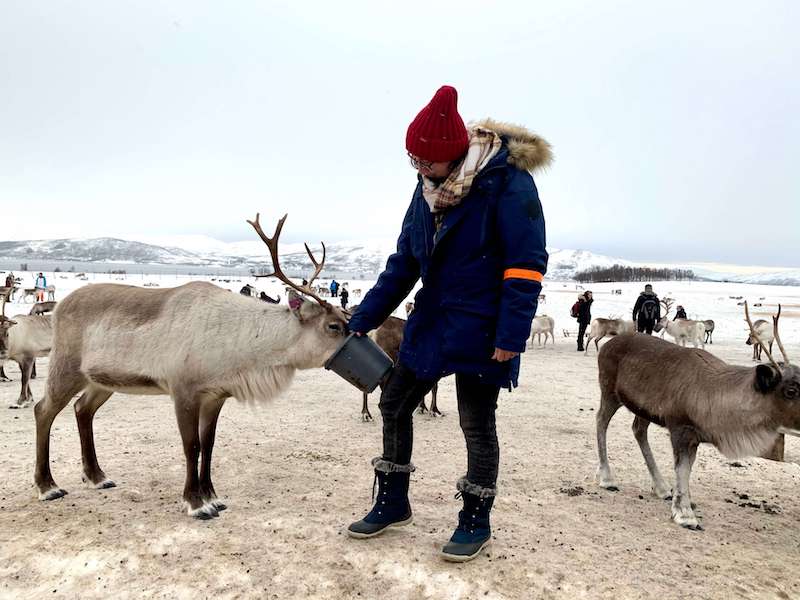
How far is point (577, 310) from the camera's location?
1730cm

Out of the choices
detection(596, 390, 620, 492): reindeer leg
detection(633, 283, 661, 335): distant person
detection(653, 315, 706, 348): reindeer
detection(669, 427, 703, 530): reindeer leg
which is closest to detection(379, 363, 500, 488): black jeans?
detection(669, 427, 703, 530): reindeer leg

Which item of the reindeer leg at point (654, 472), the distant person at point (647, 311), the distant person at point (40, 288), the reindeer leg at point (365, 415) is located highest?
the distant person at point (647, 311)

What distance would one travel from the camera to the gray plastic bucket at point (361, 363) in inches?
129

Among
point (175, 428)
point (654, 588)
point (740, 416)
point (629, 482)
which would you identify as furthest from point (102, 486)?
point (740, 416)

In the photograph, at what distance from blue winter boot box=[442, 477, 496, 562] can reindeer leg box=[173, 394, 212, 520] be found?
5.31ft

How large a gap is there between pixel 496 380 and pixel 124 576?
2.14 metres

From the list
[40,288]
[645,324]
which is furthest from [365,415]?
[40,288]

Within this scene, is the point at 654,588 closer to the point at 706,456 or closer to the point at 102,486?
the point at 706,456

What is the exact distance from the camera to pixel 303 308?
13.0ft

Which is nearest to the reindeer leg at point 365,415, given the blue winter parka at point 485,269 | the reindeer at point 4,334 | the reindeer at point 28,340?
the blue winter parka at point 485,269

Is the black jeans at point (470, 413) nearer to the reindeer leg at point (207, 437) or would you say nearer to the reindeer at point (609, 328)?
the reindeer leg at point (207, 437)

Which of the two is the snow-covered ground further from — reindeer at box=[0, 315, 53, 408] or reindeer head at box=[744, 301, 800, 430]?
reindeer at box=[0, 315, 53, 408]

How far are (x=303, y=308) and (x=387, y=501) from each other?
146 centimetres

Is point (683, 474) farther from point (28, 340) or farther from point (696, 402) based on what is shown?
point (28, 340)
